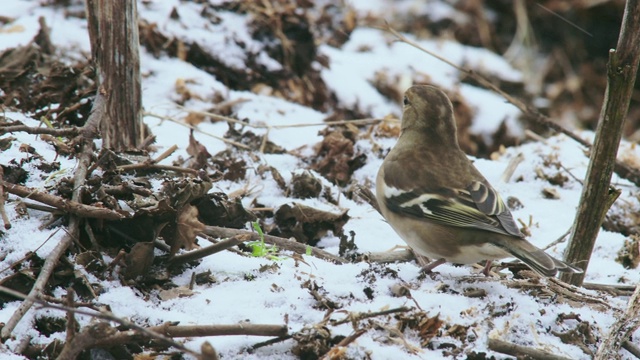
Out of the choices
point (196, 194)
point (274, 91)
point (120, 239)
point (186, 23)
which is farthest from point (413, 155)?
point (186, 23)

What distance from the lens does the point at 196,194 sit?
3.89 m

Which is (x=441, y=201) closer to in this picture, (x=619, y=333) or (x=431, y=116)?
(x=431, y=116)

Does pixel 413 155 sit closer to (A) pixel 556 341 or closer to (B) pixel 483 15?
(A) pixel 556 341

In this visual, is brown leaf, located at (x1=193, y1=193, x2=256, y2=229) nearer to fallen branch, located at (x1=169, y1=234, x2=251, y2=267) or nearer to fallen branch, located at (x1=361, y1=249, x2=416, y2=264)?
fallen branch, located at (x1=169, y1=234, x2=251, y2=267)

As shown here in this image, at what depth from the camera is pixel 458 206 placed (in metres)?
4.18

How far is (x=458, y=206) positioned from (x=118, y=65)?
230 centimetres

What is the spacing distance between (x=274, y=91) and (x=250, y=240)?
3187 millimetres

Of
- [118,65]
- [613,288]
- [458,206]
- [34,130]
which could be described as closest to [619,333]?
[613,288]

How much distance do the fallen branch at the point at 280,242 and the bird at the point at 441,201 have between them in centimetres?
44

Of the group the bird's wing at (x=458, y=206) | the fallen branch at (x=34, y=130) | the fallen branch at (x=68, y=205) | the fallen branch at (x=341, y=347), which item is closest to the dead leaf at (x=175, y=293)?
the fallen branch at (x=68, y=205)

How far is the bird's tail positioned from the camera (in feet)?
11.8

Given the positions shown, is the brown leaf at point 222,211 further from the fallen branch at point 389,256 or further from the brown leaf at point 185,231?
the fallen branch at point 389,256

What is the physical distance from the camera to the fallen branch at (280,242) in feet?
13.4

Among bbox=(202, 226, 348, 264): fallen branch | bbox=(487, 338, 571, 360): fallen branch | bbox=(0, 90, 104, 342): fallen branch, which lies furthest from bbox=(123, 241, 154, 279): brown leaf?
bbox=(487, 338, 571, 360): fallen branch
